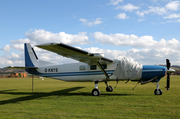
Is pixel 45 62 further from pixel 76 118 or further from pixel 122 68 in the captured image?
pixel 76 118

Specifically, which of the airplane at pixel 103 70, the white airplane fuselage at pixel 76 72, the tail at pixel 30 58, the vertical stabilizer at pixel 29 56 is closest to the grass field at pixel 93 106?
the airplane at pixel 103 70

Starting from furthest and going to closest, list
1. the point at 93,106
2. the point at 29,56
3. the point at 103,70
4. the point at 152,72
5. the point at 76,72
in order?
the point at 29,56
the point at 76,72
the point at 103,70
the point at 152,72
the point at 93,106

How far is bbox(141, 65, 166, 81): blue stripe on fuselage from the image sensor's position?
11180 millimetres

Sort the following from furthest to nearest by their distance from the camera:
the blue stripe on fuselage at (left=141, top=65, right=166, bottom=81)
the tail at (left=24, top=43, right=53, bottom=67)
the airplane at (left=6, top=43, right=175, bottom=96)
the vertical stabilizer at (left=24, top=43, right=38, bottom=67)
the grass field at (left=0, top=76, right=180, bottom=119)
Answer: the vertical stabilizer at (left=24, top=43, right=38, bottom=67) < the tail at (left=24, top=43, right=53, bottom=67) < the blue stripe on fuselage at (left=141, top=65, right=166, bottom=81) < the airplane at (left=6, top=43, right=175, bottom=96) < the grass field at (left=0, top=76, right=180, bottom=119)

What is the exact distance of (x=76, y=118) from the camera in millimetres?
5484

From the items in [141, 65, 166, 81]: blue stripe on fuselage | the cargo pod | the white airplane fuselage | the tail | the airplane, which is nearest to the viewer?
the airplane

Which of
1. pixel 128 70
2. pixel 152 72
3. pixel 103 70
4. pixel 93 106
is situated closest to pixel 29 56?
pixel 103 70

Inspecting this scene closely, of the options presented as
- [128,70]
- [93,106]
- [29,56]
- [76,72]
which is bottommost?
[93,106]

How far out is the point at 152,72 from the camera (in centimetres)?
1124

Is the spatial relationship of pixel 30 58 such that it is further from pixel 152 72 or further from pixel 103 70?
pixel 152 72

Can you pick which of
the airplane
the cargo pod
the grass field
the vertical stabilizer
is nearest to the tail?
the vertical stabilizer

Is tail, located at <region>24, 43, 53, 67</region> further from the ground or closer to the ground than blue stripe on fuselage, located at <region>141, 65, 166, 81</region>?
further from the ground

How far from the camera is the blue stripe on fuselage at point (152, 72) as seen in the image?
440 inches

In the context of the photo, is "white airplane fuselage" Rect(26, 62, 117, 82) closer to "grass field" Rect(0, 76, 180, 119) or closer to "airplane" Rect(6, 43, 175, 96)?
"airplane" Rect(6, 43, 175, 96)
